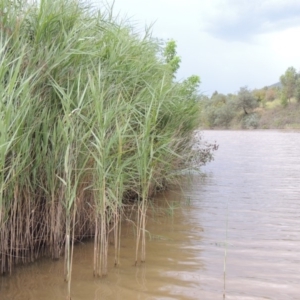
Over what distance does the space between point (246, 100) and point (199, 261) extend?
6031cm

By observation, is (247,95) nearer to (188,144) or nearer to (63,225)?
(188,144)

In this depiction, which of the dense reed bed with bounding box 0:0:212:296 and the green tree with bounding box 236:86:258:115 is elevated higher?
the green tree with bounding box 236:86:258:115

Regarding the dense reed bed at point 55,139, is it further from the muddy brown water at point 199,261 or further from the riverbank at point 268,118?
the riverbank at point 268,118

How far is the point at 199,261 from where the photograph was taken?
398 cm

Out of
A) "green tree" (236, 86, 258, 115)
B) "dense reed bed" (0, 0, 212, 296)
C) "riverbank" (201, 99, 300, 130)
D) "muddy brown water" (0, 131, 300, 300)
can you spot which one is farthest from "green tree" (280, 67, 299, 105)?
"dense reed bed" (0, 0, 212, 296)

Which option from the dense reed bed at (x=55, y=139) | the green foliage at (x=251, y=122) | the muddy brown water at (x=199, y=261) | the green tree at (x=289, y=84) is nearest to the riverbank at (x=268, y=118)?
the green foliage at (x=251, y=122)

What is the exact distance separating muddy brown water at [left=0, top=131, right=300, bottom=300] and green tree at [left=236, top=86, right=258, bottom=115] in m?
56.3

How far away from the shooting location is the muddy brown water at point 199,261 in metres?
3.24

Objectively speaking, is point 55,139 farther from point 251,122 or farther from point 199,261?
point 251,122

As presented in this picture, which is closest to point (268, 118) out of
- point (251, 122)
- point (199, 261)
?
point (251, 122)

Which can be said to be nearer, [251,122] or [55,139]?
[55,139]

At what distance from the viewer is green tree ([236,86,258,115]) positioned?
202 feet

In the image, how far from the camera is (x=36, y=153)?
138 inches

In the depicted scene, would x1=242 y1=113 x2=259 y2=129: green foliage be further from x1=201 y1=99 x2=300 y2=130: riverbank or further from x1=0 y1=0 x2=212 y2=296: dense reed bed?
x1=0 y1=0 x2=212 y2=296: dense reed bed
